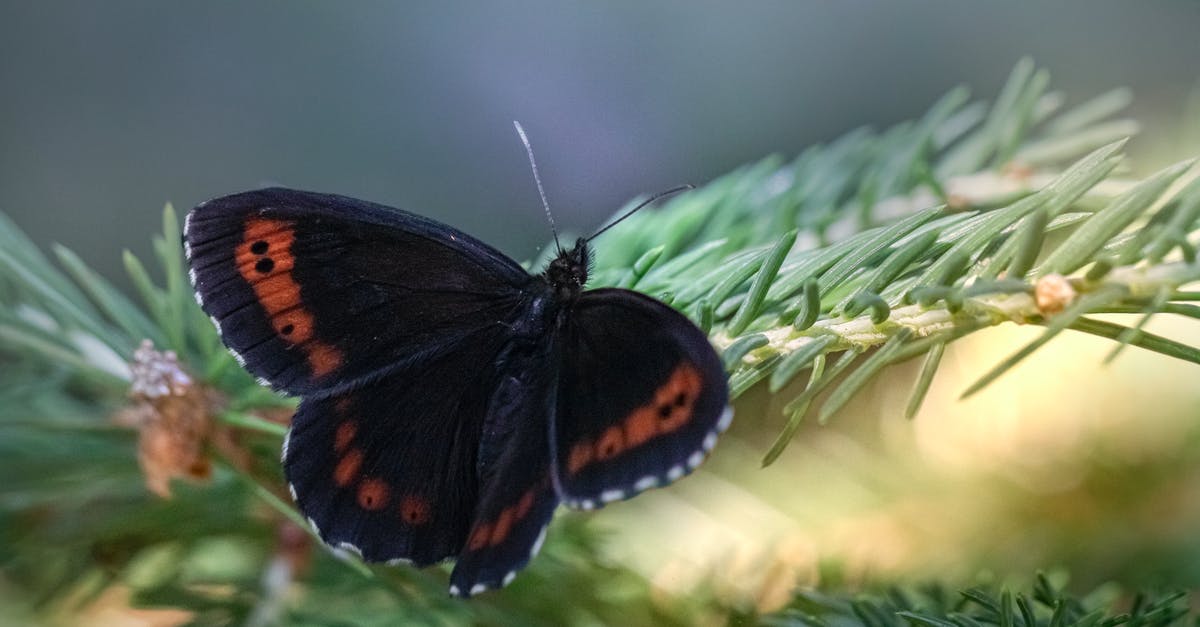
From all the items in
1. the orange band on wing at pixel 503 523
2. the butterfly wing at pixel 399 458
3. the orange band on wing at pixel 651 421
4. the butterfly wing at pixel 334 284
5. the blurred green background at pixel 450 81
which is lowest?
the orange band on wing at pixel 503 523

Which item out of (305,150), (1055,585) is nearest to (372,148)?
(305,150)

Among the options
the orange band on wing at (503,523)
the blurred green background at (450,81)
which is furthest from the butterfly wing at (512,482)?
the blurred green background at (450,81)

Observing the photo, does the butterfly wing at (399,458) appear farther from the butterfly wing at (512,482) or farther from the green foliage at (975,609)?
the green foliage at (975,609)

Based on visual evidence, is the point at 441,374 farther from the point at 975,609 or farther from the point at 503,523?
the point at 975,609

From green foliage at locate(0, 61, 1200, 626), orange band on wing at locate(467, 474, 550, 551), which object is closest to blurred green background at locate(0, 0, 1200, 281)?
green foliage at locate(0, 61, 1200, 626)

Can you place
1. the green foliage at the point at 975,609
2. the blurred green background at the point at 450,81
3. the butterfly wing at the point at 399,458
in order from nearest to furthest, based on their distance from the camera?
1. the green foliage at the point at 975,609
2. the butterfly wing at the point at 399,458
3. the blurred green background at the point at 450,81

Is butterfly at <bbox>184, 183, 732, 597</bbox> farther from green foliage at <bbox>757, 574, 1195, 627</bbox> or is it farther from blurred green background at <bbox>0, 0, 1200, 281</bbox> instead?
blurred green background at <bbox>0, 0, 1200, 281</bbox>

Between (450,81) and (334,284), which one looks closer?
(334,284)

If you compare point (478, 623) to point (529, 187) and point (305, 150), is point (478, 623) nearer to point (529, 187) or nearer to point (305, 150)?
point (529, 187)

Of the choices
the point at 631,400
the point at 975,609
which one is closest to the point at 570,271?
the point at 631,400
